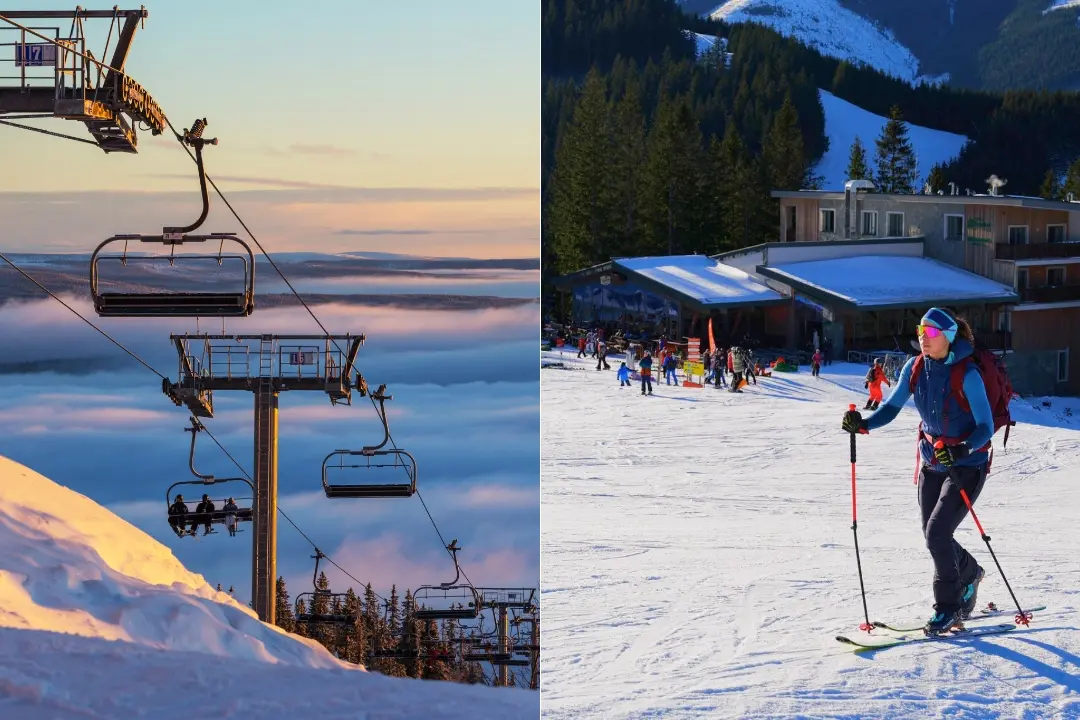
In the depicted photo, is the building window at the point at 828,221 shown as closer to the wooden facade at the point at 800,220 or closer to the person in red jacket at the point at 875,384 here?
the wooden facade at the point at 800,220

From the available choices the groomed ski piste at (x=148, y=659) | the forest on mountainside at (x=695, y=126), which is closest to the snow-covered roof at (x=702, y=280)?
the forest on mountainside at (x=695, y=126)

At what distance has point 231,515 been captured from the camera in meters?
8.62

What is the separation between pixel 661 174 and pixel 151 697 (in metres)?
19.6

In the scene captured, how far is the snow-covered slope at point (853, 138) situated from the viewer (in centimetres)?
5116

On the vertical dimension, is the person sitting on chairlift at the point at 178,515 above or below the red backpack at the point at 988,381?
below

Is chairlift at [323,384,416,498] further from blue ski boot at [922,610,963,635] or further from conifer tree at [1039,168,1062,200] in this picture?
conifer tree at [1039,168,1062,200]

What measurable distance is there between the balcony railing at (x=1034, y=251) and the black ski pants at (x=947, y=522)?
15.1 metres

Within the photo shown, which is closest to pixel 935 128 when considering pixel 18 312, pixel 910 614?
pixel 18 312

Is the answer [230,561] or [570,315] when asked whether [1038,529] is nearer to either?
[230,561]

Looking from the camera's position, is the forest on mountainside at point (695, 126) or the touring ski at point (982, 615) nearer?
the touring ski at point (982, 615)

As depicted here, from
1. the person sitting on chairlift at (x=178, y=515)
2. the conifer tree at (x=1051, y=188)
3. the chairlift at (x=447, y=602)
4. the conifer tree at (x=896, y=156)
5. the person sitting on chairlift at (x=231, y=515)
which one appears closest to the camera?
the person sitting on chairlift at (x=178, y=515)

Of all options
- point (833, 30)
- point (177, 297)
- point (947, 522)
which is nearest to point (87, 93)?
point (177, 297)

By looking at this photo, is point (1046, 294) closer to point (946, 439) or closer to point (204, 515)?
point (204, 515)

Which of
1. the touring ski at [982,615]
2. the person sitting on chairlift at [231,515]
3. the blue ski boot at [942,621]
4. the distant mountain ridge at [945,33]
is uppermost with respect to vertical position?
the distant mountain ridge at [945,33]
